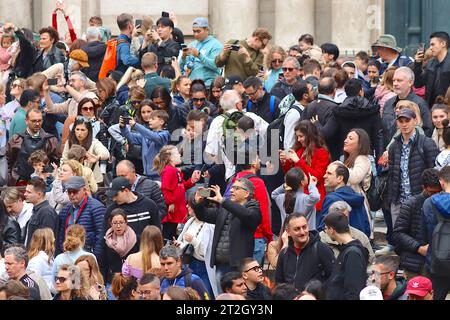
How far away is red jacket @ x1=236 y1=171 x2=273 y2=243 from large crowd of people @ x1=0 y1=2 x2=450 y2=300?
0.02 metres

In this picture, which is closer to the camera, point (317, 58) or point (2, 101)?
point (2, 101)

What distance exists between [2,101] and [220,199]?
5.99 meters

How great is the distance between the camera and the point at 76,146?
21.9 meters

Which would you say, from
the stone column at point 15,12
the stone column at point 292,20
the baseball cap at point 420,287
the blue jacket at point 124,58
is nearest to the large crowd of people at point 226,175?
the baseball cap at point 420,287

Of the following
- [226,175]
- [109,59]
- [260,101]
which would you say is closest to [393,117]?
[260,101]

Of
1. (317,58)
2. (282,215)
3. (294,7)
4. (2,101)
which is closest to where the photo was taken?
(282,215)

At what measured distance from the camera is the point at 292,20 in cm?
3047

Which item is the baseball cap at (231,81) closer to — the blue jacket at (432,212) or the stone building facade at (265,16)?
the blue jacket at (432,212)

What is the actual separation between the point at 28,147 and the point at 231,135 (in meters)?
2.80

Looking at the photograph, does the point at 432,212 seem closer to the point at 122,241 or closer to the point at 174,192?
the point at 122,241

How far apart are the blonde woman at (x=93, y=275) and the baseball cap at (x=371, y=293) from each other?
271 cm
